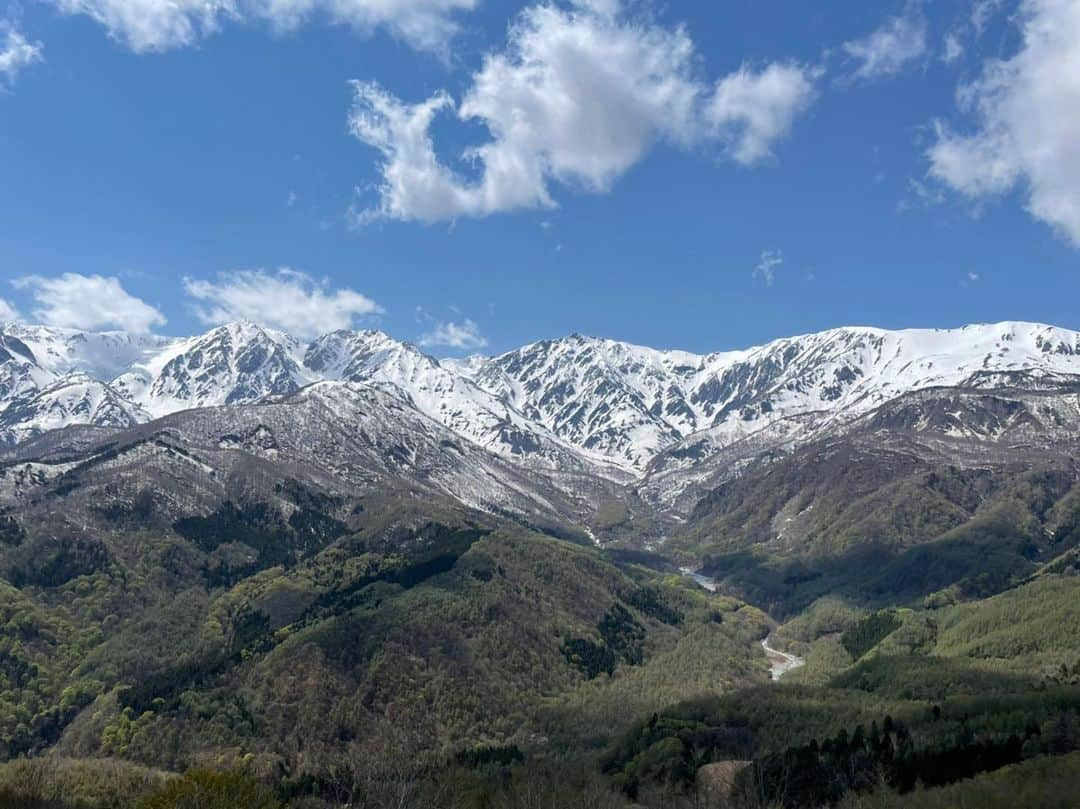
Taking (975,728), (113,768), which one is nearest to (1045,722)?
(975,728)

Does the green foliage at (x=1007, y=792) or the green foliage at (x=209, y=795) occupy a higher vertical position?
the green foliage at (x=209, y=795)

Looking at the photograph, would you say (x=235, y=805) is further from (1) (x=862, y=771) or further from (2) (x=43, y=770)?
(1) (x=862, y=771)

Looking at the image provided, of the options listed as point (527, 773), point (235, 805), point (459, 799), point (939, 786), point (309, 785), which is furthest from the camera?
point (309, 785)

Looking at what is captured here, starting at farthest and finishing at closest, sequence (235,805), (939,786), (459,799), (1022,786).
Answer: (939,786) < (459,799) < (1022,786) < (235,805)

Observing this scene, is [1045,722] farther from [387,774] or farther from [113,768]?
[113,768]

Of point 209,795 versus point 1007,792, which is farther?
point 1007,792

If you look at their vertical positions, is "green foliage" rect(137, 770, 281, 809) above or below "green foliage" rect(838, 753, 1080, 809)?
above

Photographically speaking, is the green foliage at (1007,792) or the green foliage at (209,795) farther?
the green foliage at (1007,792)

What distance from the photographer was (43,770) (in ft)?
533

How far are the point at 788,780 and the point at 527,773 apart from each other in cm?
5008

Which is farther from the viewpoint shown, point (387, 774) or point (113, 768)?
point (387, 774)

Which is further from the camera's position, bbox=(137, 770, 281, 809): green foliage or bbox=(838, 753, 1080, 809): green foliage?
bbox=(838, 753, 1080, 809): green foliage

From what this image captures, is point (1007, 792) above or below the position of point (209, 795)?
below

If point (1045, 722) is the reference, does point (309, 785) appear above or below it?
below
